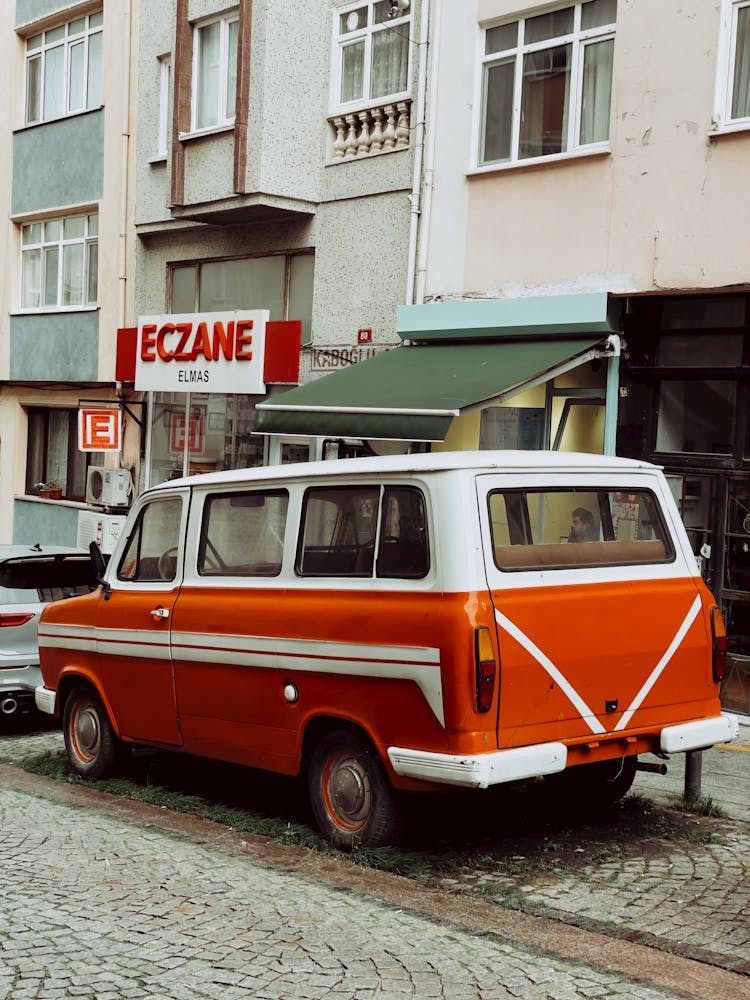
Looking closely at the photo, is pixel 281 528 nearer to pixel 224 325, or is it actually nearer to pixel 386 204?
pixel 386 204

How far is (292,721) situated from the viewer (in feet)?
23.5

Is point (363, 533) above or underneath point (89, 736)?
above

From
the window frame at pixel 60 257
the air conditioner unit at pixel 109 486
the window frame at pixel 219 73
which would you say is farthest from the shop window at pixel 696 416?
the window frame at pixel 60 257

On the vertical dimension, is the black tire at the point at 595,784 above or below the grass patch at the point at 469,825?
above

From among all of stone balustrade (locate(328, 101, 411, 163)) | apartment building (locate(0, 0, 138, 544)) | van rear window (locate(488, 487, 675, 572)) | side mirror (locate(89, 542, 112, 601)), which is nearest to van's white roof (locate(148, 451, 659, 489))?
van rear window (locate(488, 487, 675, 572))

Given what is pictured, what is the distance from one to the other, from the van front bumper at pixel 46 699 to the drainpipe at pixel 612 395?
6088 millimetres

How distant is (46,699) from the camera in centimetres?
930

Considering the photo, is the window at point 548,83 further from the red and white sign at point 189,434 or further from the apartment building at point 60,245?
the apartment building at point 60,245

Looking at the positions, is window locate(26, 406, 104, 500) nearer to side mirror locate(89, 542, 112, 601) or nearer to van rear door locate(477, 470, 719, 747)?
side mirror locate(89, 542, 112, 601)

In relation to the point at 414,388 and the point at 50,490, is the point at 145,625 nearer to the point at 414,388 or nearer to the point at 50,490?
the point at 414,388

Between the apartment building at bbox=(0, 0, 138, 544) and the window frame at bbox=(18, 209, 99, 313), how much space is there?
Result: 0.02 m

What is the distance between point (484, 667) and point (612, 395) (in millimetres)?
7198

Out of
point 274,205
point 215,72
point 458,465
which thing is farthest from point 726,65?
Answer: point 215,72

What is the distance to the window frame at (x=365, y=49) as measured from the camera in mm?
15258
